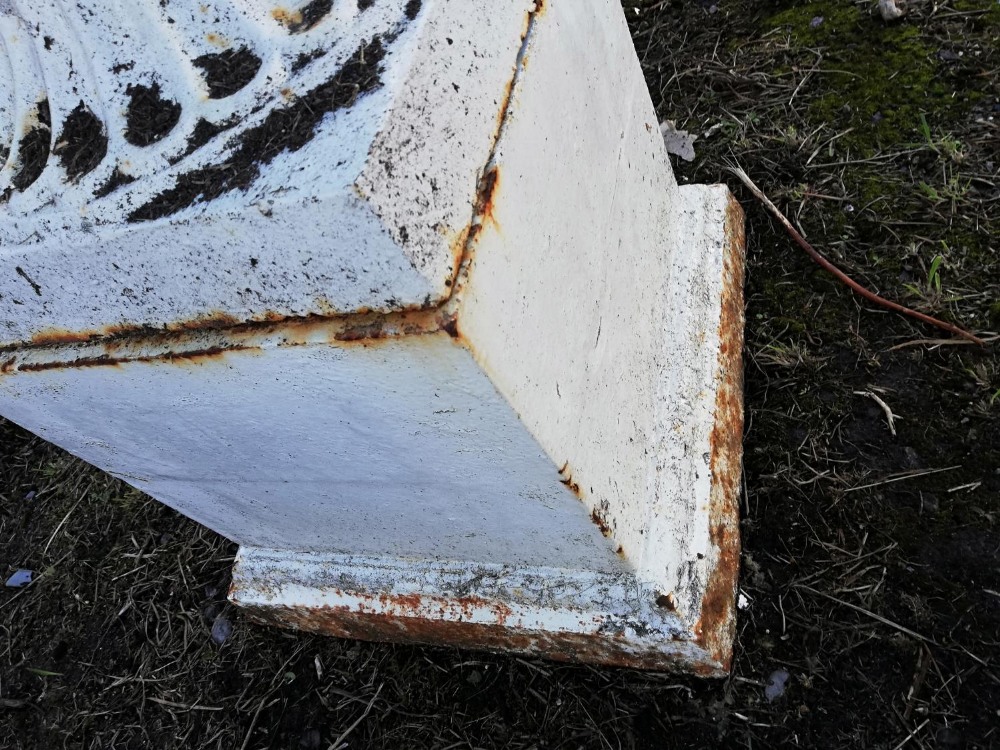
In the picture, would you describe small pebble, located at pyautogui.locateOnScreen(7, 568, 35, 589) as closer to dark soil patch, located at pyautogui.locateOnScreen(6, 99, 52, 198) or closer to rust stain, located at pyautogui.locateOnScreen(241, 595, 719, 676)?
rust stain, located at pyautogui.locateOnScreen(241, 595, 719, 676)

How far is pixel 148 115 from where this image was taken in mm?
1004

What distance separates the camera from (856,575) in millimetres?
1542

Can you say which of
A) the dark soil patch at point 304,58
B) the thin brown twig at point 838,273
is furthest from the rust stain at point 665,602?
the dark soil patch at point 304,58

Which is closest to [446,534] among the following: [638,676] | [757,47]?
[638,676]

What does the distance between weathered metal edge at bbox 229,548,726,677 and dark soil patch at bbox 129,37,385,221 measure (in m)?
0.93

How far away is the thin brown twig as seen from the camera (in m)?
1.72

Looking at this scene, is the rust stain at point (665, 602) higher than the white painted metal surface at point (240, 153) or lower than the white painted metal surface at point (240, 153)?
lower

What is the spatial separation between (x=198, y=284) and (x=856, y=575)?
4.35 ft

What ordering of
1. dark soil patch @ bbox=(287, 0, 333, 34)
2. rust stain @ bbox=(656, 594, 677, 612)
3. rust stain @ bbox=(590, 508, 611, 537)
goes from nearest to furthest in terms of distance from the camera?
dark soil patch @ bbox=(287, 0, 333, 34) → rust stain @ bbox=(590, 508, 611, 537) → rust stain @ bbox=(656, 594, 677, 612)

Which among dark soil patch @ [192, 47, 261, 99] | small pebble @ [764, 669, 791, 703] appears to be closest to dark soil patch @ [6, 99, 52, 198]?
dark soil patch @ [192, 47, 261, 99]

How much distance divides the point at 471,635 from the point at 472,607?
10 centimetres

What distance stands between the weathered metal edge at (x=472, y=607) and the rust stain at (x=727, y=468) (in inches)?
2.6

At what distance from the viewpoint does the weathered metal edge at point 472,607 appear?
1.44 meters

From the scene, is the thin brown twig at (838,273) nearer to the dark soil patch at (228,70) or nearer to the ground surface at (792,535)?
the ground surface at (792,535)
